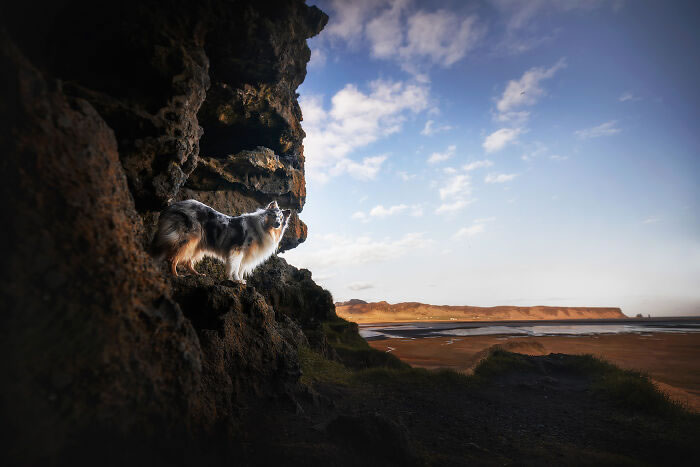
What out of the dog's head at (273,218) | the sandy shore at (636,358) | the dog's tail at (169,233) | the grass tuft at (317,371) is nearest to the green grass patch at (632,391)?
the sandy shore at (636,358)

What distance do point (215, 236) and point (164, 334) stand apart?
398 cm

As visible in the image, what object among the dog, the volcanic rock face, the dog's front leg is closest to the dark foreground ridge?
the volcanic rock face

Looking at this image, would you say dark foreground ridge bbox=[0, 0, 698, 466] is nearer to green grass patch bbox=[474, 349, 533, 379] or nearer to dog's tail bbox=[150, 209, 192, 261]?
green grass patch bbox=[474, 349, 533, 379]

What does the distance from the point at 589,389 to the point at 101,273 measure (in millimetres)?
10338

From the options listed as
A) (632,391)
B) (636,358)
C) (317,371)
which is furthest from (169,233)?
(636,358)

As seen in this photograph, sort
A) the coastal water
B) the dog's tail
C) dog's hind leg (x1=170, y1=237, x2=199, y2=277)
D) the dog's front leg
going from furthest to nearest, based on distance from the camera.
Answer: the coastal water < the dog's front leg < dog's hind leg (x1=170, y1=237, x2=199, y2=277) < the dog's tail

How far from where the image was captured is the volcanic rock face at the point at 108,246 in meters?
1.92

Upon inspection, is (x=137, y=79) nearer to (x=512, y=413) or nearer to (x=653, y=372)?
(x=512, y=413)

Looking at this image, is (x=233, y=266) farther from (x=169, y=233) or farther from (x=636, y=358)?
(x=636, y=358)

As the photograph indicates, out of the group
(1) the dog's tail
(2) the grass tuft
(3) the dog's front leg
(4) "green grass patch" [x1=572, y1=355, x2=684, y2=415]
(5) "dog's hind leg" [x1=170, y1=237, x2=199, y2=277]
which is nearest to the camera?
(1) the dog's tail

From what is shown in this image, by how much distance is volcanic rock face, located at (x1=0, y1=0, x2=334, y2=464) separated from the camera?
6.30 ft

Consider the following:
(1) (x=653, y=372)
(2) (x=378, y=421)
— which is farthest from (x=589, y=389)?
(2) (x=378, y=421)

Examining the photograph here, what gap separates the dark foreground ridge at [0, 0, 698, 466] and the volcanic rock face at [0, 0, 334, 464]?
0.05ft

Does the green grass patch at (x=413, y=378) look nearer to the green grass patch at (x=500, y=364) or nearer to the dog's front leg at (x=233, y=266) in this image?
the green grass patch at (x=500, y=364)
